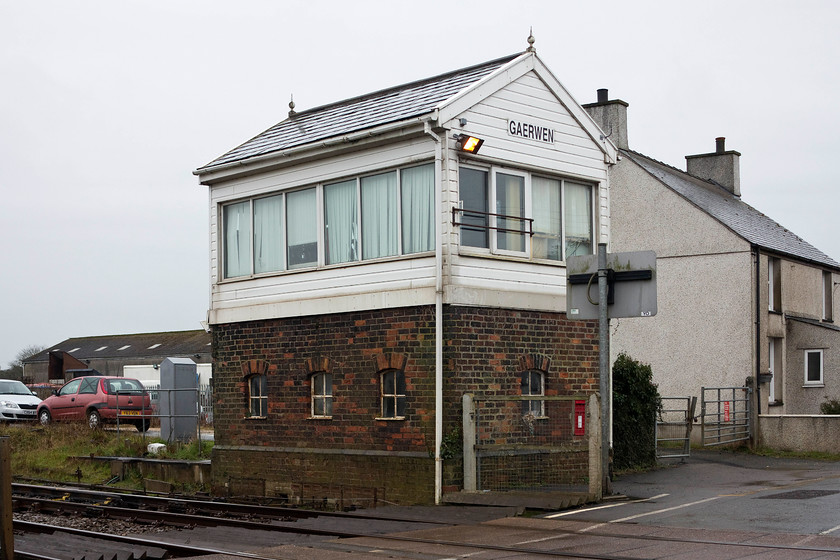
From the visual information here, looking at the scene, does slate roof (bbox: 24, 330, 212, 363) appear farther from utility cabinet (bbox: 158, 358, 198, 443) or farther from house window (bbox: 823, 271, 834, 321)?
house window (bbox: 823, 271, 834, 321)

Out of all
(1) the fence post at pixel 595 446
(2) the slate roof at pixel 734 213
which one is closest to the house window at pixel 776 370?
(2) the slate roof at pixel 734 213

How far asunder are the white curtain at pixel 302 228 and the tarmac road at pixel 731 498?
6.52 metres

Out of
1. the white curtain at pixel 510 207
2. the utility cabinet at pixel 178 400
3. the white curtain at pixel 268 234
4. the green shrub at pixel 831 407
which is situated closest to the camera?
the white curtain at pixel 510 207

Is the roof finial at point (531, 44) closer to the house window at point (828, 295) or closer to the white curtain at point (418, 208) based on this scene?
the white curtain at point (418, 208)

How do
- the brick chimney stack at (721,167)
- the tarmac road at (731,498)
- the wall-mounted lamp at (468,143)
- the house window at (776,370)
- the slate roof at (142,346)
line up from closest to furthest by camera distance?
the tarmac road at (731,498)
the wall-mounted lamp at (468,143)
the house window at (776,370)
the brick chimney stack at (721,167)
the slate roof at (142,346)

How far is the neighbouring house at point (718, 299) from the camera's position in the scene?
26.0 meters

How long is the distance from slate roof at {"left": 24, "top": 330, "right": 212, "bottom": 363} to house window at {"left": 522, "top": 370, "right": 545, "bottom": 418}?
145 ft

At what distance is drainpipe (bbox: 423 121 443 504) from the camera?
598 inches

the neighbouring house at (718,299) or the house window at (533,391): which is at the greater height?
the neighbouring house at (718,299)

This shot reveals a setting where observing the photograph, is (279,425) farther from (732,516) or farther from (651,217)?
(651,217)

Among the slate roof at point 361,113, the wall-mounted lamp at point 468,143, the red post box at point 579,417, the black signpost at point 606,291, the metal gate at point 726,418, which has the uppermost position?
the slate roof at point 361,113

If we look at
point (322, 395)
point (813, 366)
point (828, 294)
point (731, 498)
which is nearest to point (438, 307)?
point (322, 395)

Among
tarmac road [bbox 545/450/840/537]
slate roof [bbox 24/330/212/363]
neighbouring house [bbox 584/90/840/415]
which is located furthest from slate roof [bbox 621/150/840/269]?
slate roof [bbox 24/330/212/363]

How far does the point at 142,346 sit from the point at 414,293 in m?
53.5
